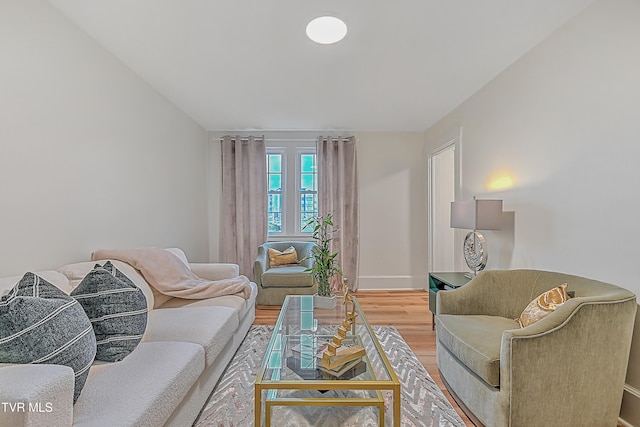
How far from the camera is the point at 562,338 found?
1.62m

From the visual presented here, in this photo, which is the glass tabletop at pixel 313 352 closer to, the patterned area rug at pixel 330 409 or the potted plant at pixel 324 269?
the potted plant at pixel 324 269

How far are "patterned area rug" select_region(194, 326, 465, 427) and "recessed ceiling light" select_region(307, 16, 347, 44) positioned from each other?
2479 mm

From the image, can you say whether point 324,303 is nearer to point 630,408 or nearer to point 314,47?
point 630,408

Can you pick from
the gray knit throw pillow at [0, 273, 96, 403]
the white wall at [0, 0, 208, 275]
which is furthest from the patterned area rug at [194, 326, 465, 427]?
the white wall at [0, 0, 208, 275]

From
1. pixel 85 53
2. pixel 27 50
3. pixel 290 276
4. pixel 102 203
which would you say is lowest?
pixel 290 276

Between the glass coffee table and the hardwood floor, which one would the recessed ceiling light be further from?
the hardwood floor

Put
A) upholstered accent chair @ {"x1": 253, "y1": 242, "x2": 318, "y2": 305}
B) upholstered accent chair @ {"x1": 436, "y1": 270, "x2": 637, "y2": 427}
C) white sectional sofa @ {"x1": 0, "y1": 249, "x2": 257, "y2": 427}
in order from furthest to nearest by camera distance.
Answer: upholstered accent chair @ {"x1": 253, "y1": 242, "x2": 318, "y2": 305}
upholstered accent chair @ {"x1": 436, "y1": 270, "x2": 637, "y2": 427}
white sectional sofa @ {"x1": 0, "y1": 249, "x2": 257, "y2": 427}

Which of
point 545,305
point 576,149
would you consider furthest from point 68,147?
point 576,149

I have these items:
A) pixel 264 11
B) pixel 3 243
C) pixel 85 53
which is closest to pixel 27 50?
pixel 85 53

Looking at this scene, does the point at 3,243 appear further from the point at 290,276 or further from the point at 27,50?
the point at 290,276

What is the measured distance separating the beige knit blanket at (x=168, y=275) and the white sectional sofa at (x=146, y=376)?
0.06 metres

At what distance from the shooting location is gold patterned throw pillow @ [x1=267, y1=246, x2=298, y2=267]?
15.3 ft

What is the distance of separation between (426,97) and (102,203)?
10.8 ft

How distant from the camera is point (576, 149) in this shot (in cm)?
227
